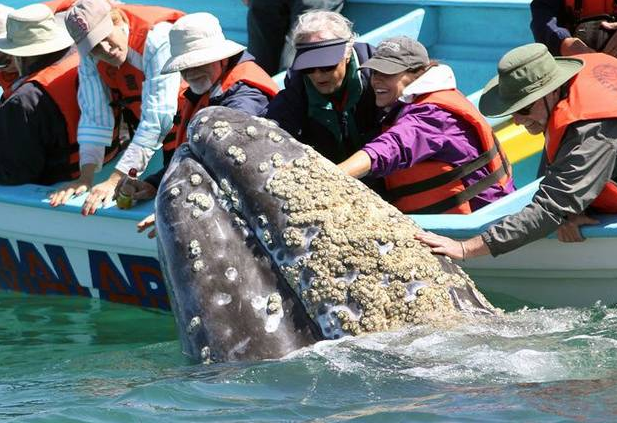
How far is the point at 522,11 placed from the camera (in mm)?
11617

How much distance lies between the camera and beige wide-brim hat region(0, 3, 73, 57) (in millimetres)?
10086

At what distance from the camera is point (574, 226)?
7.87m

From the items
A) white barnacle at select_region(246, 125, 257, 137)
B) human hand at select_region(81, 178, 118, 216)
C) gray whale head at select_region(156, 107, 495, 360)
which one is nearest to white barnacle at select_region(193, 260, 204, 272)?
gray whale head at select_region(156, 107, 495, 360)

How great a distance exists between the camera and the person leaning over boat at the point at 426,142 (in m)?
8.18

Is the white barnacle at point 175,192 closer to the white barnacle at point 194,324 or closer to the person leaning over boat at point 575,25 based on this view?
the white barnacle at point 194,324

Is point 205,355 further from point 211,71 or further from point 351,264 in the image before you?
point 211,71

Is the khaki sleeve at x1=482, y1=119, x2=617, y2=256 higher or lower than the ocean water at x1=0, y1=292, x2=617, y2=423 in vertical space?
higher

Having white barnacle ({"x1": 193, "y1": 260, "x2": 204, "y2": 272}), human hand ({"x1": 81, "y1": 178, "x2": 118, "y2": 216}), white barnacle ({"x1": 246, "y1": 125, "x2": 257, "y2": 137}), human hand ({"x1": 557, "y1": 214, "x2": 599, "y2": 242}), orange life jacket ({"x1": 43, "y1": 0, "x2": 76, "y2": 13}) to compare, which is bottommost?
human hand ({"x1": 81, "y1": 178, "x2": 118, "y2": 216})

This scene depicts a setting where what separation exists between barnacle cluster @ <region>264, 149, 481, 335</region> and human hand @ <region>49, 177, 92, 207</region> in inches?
134

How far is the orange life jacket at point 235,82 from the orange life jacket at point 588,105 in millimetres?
2125

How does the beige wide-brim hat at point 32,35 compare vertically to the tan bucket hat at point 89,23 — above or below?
below

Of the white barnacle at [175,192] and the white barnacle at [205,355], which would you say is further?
the white barnacle at [175,192]

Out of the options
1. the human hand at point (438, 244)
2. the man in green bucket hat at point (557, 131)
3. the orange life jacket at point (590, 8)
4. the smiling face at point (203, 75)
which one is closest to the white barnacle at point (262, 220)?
the human hand at point (438, 244)

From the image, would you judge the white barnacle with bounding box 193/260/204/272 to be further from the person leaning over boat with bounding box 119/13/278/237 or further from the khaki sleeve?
the person leaning over boat with bounding box 119/13/278/237
